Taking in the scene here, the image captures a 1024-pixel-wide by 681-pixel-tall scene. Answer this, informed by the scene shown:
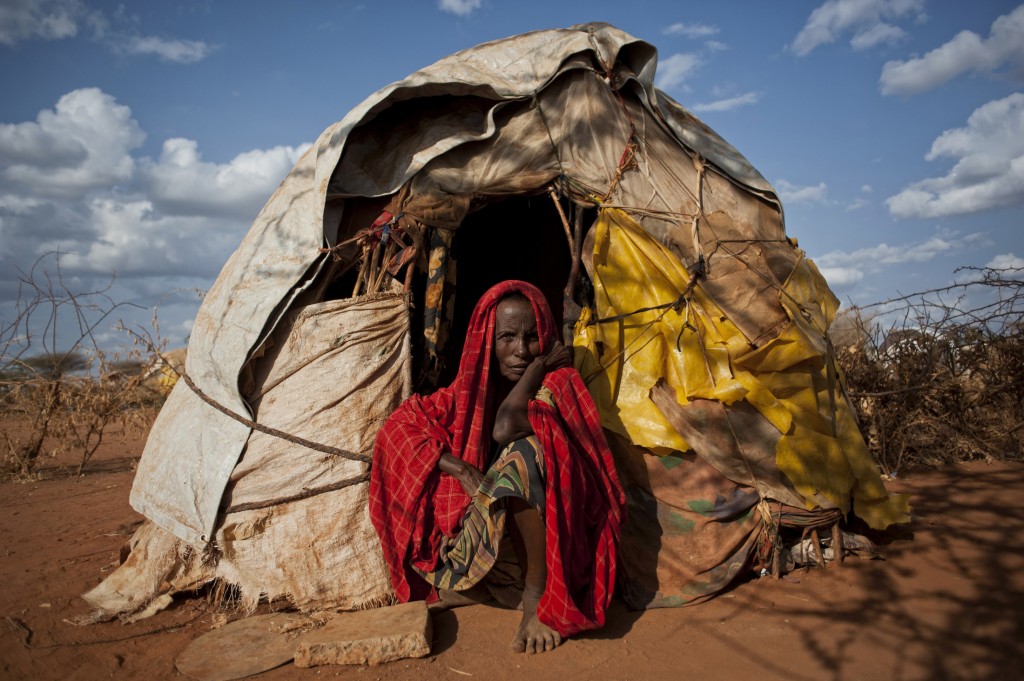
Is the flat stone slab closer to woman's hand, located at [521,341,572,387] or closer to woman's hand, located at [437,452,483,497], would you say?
woman's hand, located at [437,452,483,497]

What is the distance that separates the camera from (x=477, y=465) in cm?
260

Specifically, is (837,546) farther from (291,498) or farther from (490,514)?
(291,498)

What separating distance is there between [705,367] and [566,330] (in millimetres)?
763

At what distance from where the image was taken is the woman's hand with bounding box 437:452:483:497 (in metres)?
2.48

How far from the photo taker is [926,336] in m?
4.93

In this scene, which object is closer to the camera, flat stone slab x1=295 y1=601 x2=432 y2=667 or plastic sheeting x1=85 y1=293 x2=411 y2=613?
flat stone slab x1=295 y1=601 x2=432 y2=667

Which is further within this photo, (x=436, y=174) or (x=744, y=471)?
(x=436, y=174)

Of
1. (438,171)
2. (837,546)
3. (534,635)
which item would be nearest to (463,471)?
(534,635)

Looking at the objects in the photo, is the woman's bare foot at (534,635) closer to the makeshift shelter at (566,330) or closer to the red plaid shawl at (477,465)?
the red plaid shawl at (477,465)

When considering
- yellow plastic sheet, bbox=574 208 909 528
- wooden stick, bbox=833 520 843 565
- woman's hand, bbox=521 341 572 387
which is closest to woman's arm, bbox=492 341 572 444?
woman's hand, bbox=521 341 572 387

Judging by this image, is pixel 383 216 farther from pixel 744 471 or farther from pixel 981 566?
pixel 981 566

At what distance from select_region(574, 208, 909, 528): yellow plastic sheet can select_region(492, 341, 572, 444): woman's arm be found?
45 cm

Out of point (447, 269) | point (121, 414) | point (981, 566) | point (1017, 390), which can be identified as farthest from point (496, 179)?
point (121, 414)

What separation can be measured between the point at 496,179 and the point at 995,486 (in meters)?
3.67
